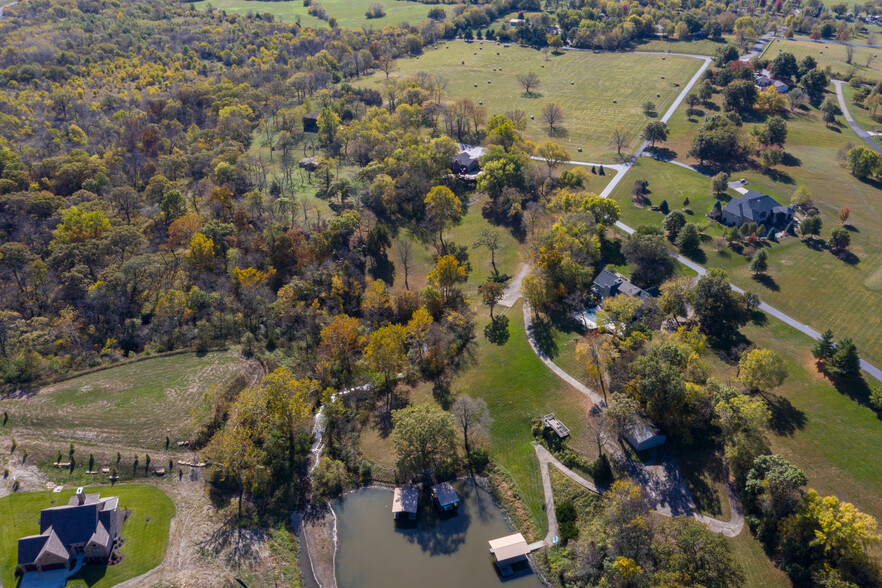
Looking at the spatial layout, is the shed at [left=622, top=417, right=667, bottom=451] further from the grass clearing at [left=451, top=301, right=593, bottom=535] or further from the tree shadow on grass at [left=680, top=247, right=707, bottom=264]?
the tree shadow on grass at [left=680, top=247, right=707, bottom=264]

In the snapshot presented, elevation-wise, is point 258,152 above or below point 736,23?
below

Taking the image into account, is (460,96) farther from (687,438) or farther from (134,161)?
(687,438)

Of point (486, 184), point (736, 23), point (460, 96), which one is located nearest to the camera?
point (486, 184)

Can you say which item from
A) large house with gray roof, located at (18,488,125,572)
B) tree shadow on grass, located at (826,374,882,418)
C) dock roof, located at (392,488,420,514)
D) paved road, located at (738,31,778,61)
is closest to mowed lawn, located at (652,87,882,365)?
tree shadow on grass, located at (826,374,882,418)

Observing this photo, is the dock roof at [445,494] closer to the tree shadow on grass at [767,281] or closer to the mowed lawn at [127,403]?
the mowed lawn at [127,403]

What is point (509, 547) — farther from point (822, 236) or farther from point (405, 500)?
point (822, 236)

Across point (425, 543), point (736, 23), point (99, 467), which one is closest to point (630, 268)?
point (425, 543)

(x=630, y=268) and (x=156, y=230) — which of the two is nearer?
(x=630, y=268)

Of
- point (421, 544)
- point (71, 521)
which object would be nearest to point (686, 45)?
point (421, 544)
